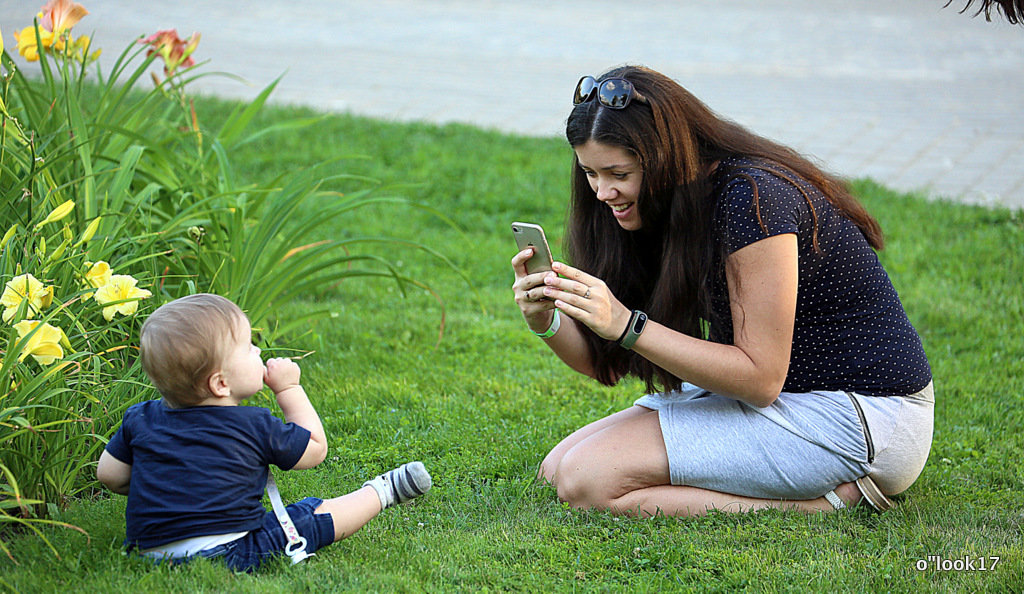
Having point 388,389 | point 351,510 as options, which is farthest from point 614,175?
point 388,389

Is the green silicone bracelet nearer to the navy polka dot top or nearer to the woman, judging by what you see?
the woman

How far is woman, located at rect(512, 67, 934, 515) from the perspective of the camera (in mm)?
2629

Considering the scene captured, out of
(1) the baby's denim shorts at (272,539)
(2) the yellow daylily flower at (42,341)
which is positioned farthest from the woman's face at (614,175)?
(2) the yellow daylily flower at (42,341)

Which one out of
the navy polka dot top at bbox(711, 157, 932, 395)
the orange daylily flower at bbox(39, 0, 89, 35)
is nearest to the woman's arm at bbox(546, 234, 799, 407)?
the navy polka dot top at bbox(711, 157, 932, 395)

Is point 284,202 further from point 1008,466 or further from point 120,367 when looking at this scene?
point 1008,466

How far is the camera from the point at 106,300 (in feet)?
8.29

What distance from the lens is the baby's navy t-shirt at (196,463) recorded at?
7.50 feet

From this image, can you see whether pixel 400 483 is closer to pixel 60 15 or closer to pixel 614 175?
pixel 614 175

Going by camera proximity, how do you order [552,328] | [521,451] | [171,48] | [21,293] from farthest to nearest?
1. [171,48]
2. [521,451]
3. [552,328]
4. [21,293]

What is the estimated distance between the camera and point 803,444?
2.76m

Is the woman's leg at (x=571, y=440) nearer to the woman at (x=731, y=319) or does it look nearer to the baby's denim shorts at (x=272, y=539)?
the woman at (x=731, y=319)

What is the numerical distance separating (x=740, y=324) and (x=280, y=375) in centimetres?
117

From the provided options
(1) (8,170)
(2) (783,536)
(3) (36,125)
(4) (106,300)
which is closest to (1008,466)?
(2) (783,536)

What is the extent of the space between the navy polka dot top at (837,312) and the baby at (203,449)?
1248 millimetres
